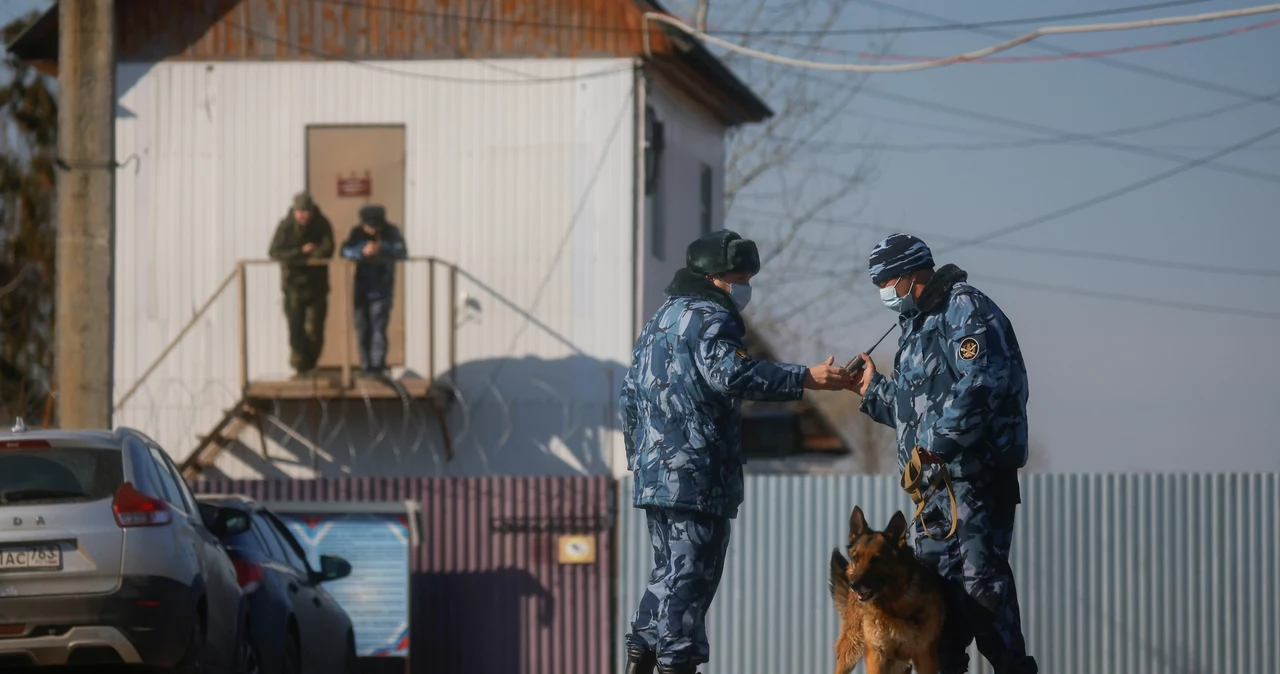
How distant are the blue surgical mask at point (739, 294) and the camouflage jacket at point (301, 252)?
13760 mm

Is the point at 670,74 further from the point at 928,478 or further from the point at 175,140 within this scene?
the point at 928,478

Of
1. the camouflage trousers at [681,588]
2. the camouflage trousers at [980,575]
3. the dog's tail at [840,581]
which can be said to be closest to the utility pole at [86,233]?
the camouflage trousers at [681,588]

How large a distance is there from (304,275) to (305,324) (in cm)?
59

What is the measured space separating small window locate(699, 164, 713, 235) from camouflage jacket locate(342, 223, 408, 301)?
638cm

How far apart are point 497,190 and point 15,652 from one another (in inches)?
543

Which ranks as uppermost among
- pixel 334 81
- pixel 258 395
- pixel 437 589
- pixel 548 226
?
pixel 334 81

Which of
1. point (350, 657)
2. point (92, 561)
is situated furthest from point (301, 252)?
point (92, 561)

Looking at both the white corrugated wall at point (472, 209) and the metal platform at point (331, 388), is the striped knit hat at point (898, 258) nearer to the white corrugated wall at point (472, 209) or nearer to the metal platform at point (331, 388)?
the metal platform at point (331, 388)

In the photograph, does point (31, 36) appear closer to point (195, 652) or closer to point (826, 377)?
point (195, 652)

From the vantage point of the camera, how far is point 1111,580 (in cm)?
1656

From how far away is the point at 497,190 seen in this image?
73.5ft

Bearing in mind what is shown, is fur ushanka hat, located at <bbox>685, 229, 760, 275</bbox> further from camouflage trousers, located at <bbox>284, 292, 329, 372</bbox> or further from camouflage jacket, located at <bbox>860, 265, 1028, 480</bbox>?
camouflage trousers, located at <bbox>284, 292, 329, 372</bbox>

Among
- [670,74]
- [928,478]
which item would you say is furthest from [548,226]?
[928,478]

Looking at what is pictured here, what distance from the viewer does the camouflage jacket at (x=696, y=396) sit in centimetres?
748
